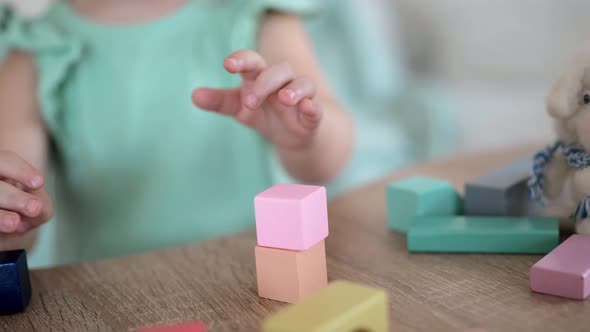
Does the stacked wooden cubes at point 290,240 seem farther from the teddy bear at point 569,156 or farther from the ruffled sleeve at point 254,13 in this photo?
the ruffled sleeve at point 254,13

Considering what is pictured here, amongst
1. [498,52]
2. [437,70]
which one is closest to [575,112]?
[498,52]

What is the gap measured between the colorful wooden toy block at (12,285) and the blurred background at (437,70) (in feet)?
3.32

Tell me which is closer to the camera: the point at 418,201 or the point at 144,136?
the point at 418,201

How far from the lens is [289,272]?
0.51 metres

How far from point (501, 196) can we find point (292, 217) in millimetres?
249

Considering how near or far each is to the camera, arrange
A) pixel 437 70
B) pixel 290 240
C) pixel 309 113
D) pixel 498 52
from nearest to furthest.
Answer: pixel 290 240
pixel 309 113
pixel 498 52
pixel 437 70

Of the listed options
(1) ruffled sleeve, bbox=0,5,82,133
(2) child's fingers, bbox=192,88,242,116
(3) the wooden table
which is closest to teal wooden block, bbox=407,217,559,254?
(3) the wooden table

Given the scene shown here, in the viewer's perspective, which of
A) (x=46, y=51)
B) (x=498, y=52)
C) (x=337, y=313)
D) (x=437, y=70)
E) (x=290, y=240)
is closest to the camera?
(x=337, y=313)

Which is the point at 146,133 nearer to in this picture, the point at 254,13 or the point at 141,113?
the point at 141,113

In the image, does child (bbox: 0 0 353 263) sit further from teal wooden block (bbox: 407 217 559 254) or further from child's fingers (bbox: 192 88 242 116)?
teal wooden block (bbox: 407 217 559 254)

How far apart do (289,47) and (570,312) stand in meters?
0.65

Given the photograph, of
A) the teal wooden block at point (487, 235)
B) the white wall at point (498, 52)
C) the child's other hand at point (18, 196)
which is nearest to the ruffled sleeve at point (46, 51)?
the child's other hand at point (18, 196)

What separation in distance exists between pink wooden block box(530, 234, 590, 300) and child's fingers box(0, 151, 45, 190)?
0.43 meters

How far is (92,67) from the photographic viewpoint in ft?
3.52
